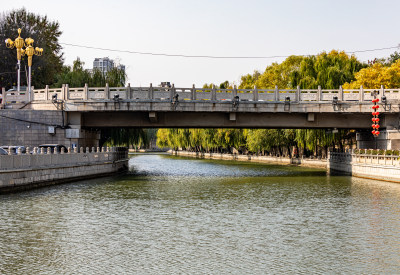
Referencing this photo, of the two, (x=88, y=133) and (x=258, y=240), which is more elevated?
(x=88, y=133)

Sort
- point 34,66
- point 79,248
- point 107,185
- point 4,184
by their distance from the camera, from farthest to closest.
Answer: point 34,66 → point 107,185 → point 4,184 → point 79,248

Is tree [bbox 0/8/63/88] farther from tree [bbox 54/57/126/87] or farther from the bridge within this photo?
the bridge

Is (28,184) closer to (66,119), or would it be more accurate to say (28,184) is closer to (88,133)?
(66,119)

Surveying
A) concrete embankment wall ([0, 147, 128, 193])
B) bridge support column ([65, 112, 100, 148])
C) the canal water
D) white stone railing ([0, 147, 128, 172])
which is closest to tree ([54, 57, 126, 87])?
white stone railing ([0, 147, 128, 172])

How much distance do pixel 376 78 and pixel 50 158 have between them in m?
32.6

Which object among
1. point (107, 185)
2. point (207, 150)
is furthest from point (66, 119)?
point (207, 150)

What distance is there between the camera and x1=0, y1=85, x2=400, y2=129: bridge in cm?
4206

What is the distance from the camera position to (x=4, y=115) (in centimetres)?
4194

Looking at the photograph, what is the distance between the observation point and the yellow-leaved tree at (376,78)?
5200cm

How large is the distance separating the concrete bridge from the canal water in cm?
1129

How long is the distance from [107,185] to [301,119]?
1691 centimetres

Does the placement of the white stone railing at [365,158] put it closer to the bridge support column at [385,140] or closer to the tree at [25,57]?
the bridge support column at [385,140]

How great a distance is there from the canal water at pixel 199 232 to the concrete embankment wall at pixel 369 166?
20.0 ft

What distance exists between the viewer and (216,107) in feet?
139
